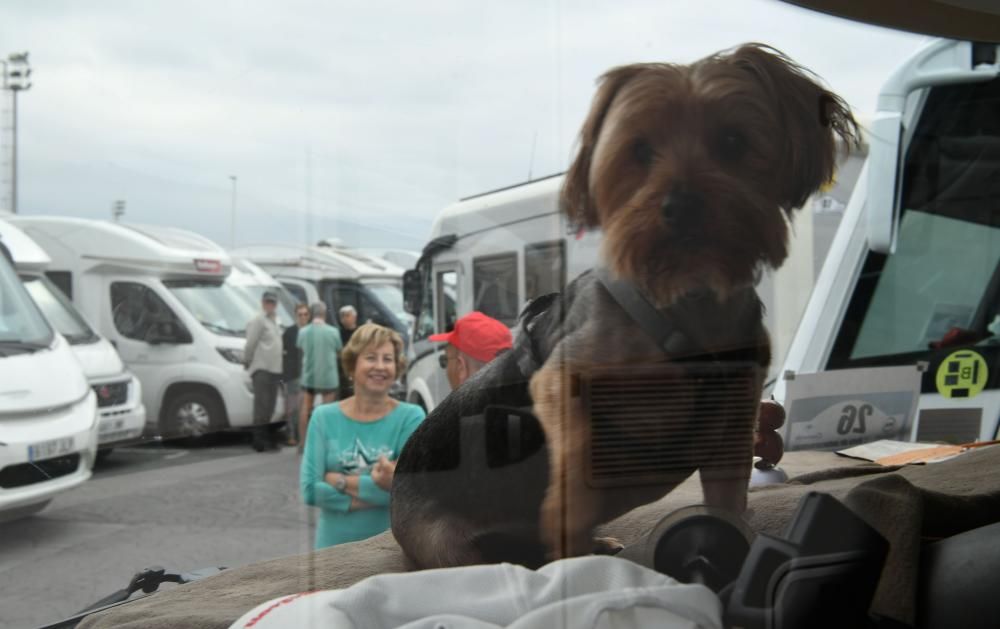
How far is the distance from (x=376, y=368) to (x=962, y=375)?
4.00ft

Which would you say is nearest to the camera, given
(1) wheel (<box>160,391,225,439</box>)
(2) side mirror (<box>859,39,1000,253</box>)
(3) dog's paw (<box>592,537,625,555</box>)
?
(3) dog's paw (<box>592,537,625,555</box>)

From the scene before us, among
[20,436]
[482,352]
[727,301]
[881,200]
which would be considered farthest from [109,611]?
[881,200]

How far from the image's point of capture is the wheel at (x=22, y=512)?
121 centimetres

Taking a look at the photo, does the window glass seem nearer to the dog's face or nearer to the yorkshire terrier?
the yorkshire terrier

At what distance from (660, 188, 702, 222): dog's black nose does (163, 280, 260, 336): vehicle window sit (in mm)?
548

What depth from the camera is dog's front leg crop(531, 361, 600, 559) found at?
1045mm

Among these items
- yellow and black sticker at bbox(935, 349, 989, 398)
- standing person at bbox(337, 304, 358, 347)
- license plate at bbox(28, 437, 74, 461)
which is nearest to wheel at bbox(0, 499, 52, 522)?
license plate at bbox(28, 437, 74, 461)

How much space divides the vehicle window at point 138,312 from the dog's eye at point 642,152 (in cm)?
65

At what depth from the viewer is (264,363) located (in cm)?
115

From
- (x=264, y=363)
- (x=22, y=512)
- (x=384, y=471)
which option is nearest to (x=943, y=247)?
(x=384, y=471)

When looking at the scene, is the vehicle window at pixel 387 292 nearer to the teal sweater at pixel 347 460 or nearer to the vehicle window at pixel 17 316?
the teal sweater at pixel 347 460

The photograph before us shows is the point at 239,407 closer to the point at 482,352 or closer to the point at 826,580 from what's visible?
the point at 482,352

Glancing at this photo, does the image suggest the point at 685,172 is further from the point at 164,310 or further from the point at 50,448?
the point at 50,448

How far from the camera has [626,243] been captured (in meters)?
1.04
